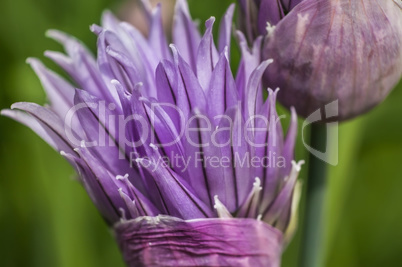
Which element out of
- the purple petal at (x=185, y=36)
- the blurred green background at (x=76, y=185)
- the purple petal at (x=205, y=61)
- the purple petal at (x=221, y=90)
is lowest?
the blurred green background at (x=76, y=185)

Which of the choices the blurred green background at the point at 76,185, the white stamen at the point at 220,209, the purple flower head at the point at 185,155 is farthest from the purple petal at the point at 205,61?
the blurred green background at the point at 76,185

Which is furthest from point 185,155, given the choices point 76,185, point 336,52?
point 76,185

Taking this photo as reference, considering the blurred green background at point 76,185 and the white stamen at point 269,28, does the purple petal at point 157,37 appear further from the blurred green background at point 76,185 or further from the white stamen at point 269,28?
the blurred green background at point 76,185

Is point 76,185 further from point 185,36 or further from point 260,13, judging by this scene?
point 260,13

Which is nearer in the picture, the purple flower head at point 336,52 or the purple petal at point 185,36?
the purple flower head at point 336,52

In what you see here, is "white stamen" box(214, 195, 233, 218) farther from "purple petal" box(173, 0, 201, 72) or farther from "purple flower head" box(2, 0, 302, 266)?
"purple petal" box(173, 0, 201, 72)

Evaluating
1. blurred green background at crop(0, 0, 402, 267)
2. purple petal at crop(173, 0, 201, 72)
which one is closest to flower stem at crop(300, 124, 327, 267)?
purple petal at crop(173, 0, 201, 72)

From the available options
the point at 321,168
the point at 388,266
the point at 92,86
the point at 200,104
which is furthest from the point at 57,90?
the point at 388,266
